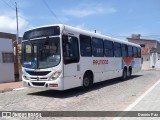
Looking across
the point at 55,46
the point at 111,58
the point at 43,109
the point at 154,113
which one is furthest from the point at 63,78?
the point at 111,58

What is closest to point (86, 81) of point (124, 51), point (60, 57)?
point (60, 57)

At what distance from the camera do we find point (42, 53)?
12.4 metres

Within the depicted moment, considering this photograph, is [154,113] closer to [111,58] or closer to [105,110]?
[105,110]

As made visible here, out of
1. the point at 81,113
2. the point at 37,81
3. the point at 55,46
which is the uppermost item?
the point at 55,46

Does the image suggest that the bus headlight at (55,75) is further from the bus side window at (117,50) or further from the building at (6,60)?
the building at (6,60)

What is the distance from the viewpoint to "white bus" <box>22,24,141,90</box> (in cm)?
1208

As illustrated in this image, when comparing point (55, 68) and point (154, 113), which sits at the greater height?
point (55, 68)

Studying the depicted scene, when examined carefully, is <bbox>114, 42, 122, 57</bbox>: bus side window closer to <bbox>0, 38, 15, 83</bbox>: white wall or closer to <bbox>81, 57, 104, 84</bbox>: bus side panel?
<bbox>81, 57, 104, 84</bbox>: bus side panel

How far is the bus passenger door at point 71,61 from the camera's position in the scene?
12.2 m

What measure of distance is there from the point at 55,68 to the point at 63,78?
21.6 inches

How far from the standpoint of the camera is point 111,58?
1781 centimetres

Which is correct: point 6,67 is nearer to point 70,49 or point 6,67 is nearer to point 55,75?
point 70,49

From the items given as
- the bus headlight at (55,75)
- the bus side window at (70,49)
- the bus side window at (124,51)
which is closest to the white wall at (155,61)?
the bus side window at (124,51)

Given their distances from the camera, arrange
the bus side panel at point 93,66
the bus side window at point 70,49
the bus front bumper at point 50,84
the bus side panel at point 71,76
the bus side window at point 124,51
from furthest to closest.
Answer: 1. the bus side window at point 124,51
2. the bus side panel at point 93,66
3. the bus side panel at point 71,76
4. the bus side window at point 70,49
5. the bus front bumper at point 50,84
